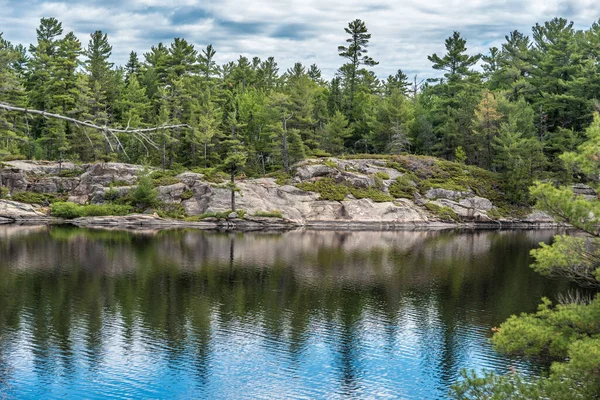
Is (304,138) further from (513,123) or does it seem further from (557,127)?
(557,127)

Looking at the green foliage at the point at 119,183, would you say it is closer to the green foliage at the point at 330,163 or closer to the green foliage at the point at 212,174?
the green foliage at the point at 212,174

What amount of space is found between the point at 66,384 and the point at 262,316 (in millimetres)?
10980

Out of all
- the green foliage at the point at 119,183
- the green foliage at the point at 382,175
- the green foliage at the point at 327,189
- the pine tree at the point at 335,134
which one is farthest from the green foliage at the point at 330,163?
the green foliage at the point at 119,183

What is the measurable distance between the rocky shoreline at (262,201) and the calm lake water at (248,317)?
14.1 metres

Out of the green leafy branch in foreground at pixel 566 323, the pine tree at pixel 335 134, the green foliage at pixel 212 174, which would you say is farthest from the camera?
the pine tree at pixel 335 134

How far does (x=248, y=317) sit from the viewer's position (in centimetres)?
2941

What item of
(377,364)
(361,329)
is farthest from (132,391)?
(361,329)

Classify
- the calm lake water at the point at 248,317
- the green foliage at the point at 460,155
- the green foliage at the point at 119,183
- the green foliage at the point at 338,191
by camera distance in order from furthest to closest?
the green foliage at the point at 460,155 → the green foliage at the point at 119,183 → the green foliage at the point at 338,191 → the calm lake water at the point at 248,317

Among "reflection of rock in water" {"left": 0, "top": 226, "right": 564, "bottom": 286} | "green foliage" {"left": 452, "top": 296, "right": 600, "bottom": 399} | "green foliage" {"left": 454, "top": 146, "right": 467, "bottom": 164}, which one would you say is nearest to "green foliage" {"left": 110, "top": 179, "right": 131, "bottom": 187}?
"reflection of rock in water" {"left": 0, "top": 226, "right": 564, "bottom": 286}

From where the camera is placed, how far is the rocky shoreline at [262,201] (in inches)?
2618

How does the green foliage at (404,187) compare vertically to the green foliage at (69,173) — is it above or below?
below

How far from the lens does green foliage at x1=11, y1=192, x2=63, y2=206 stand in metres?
68.6

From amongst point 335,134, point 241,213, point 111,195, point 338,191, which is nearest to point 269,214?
point 241,213

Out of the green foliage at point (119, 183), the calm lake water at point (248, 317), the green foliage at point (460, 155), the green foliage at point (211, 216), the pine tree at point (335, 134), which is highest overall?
the pine tree at point (335, 134)
